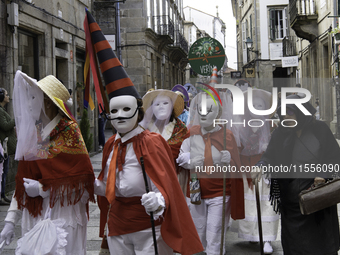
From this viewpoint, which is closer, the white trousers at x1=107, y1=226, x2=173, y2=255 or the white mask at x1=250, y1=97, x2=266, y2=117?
the white trousers at x1=107, y1=226, x2=173, y2=255

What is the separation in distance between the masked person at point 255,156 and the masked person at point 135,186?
2.43 meters

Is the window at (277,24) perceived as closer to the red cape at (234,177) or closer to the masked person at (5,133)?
the masked person at (5,133)

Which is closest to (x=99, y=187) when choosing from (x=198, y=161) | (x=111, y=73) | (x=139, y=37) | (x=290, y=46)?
(x=111, y=73)

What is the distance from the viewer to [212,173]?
206 inches

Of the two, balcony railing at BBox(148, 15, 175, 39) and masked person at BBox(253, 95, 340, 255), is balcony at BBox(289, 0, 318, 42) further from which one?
masked person at BBox(253, 95, 340, 255)

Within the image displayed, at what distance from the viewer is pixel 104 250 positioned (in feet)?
12.6

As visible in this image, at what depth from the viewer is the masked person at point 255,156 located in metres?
5.75

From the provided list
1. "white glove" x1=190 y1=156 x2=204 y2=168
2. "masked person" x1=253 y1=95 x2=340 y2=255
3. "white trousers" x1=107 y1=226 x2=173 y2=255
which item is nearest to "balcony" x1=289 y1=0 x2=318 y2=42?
"white glove" x1=190 y1=156 x2=204 y2=168

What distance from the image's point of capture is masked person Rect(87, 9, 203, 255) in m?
3.39

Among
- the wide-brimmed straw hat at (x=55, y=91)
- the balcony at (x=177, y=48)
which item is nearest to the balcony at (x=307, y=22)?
the balcony at (x=177, y=48)

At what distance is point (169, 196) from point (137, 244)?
1.45 feet

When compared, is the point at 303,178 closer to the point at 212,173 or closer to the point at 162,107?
the point at 212,173

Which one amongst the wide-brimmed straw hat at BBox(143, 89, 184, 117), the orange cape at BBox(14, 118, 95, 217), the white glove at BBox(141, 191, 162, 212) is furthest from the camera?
the wide-brimmed straw hat at BBox(143, 89, 184, 117)

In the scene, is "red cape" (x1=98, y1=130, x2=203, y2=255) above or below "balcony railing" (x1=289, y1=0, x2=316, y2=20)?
below
